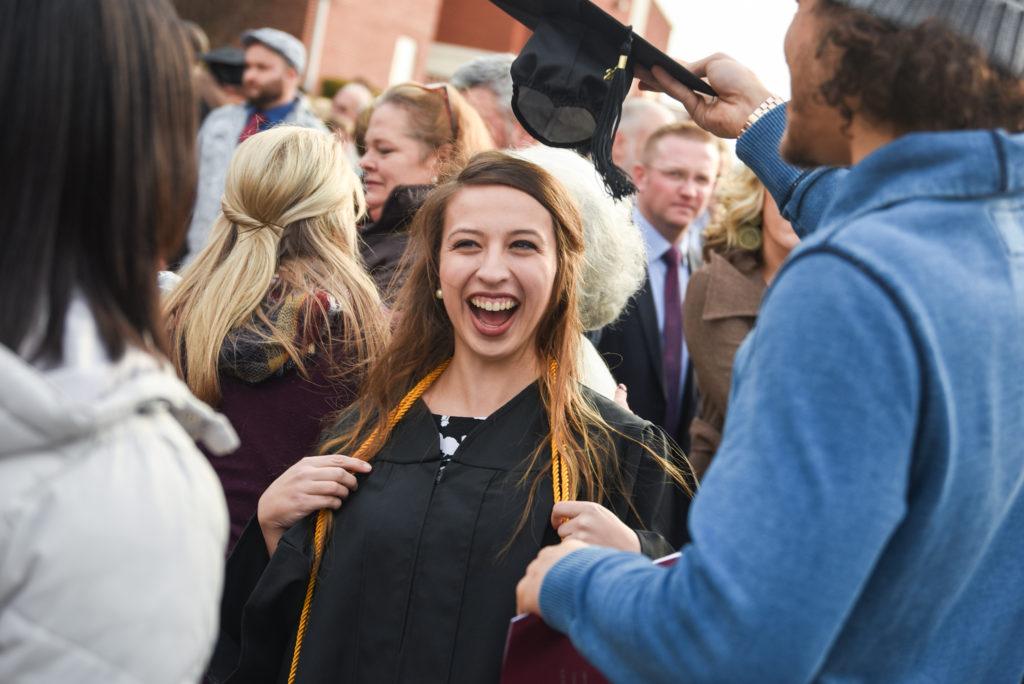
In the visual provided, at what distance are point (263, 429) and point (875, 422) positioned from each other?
2.27 metres

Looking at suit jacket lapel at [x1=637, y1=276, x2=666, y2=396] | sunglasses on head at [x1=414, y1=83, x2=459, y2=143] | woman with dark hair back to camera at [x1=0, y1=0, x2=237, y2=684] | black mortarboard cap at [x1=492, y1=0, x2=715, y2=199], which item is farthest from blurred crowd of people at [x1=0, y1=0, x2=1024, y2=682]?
suit jacket lapel at [x1=637, y1=276, x2=666, y2=396]

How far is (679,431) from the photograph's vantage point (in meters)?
5.55

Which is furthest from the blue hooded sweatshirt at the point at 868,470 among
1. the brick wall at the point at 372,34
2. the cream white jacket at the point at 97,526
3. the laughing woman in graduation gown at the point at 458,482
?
the brick wall at the point at 372,34

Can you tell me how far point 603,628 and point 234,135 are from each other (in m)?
6.70

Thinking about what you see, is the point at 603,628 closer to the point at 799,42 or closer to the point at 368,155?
the point at 799,42

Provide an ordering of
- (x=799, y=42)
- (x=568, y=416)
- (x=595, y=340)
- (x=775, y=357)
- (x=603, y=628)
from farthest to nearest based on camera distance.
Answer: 1. (x=595, y=340)
2. (x=568, y=416)
3. (x=799, y=42)
4. (x=603, y=628)
5. (x=775, y=357)

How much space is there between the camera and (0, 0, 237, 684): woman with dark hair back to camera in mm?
1390

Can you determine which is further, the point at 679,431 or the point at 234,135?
the point at 234,135

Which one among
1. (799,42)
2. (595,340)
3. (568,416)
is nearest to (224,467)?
(568,416)

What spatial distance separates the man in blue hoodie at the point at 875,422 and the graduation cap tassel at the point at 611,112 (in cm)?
95

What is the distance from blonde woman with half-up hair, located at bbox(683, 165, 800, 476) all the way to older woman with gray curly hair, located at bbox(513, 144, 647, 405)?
50.5 inches

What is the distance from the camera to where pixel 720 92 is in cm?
283

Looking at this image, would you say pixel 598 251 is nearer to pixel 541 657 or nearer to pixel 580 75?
pixel 580 75

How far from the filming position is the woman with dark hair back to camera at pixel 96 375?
1390 millimetres
